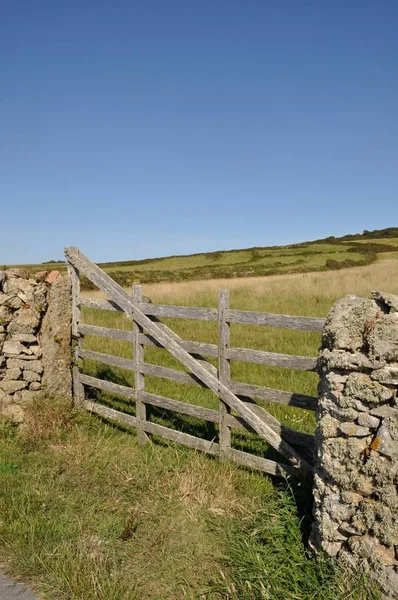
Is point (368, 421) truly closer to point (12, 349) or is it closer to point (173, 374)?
point (173, 374)

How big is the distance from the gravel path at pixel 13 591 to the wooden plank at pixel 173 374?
2789 millimetres

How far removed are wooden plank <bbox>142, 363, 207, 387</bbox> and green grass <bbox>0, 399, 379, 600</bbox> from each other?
0.85 meters

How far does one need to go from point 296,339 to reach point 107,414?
600 cm

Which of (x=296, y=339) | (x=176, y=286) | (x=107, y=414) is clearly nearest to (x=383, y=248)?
(x=176, y=286)

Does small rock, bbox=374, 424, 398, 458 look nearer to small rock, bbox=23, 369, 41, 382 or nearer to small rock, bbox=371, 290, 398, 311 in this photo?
small rock, bbox=371, 290, 398, 311

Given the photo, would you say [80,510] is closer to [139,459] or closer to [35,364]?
[139,459]

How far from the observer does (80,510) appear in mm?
5066

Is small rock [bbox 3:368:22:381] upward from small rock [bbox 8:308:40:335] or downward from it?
downward

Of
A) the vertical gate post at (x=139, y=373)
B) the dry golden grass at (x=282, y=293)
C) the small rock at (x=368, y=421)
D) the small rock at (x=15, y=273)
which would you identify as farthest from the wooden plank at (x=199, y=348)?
the dry golden grass at (x=282, y=293)

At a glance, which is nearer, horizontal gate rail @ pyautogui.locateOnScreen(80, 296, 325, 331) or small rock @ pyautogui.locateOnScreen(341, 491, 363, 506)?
small rock @ pyautogui.locateOnScreen(341, 491, 363, 506)

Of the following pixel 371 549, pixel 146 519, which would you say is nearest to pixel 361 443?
pixel 371 549

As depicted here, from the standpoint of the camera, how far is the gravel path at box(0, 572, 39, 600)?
3900 mm

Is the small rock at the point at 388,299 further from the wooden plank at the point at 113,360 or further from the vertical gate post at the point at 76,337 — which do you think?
the vertical gate post at the point at 76,337

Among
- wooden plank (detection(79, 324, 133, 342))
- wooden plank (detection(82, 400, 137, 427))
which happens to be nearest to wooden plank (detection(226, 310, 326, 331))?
wooden plank (detection(79, 324, 133, 342))
